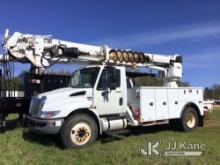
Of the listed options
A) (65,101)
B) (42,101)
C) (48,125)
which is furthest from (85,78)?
(48,125)

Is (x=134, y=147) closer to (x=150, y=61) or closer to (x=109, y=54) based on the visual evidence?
(x=109, y=54)

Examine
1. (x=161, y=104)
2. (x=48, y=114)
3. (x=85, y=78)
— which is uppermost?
(x=85, y=78)

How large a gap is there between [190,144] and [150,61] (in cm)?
474

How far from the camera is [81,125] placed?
1009 centimetres

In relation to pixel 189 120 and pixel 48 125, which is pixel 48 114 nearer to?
pixel 48 125

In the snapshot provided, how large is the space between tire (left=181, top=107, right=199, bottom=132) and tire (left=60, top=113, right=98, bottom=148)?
460 cm

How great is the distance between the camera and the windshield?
11.0 metres

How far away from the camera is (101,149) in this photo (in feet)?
31.7

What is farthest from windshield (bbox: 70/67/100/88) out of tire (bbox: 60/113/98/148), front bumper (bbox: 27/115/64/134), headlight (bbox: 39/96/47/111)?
front bumper (bbox: 27/115/64/134)

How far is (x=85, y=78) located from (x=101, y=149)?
8.71ft

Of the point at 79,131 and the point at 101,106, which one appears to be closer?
the point at 79,131

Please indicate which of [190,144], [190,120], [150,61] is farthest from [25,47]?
[190,120]

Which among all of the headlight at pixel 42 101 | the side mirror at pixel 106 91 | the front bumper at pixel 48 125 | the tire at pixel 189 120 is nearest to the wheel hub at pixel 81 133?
the front bumper at pixel 48 125

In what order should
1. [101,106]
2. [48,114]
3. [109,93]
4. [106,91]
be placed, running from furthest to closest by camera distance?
[109,93], [106,91], [101,106], [48,114]
